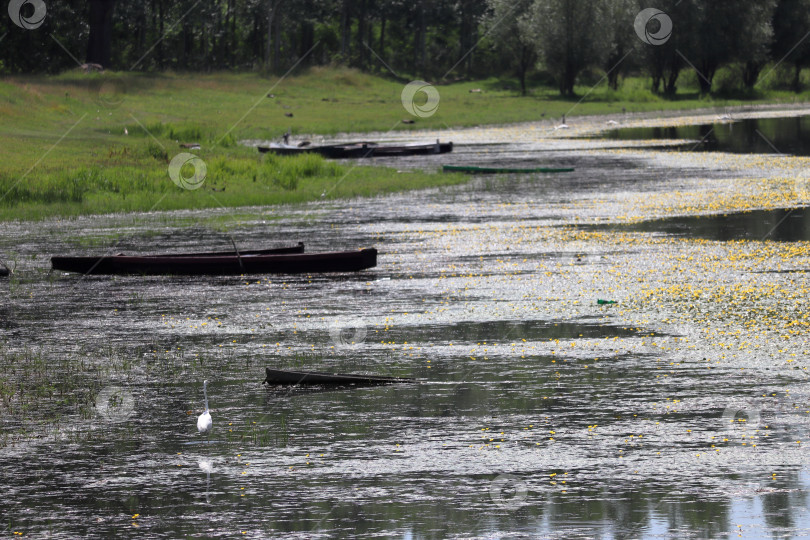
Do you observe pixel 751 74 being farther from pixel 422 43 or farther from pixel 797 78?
pixel 422 43

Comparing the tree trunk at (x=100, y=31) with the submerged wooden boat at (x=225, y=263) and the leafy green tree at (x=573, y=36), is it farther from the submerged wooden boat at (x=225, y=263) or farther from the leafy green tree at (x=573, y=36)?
the submerged wooden boat at (x=225, y=263)

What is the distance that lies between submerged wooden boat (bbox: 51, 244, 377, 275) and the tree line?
233 ft

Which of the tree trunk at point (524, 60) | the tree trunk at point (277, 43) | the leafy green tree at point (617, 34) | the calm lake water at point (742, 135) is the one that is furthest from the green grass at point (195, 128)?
the calm lake water at point (742, 135)

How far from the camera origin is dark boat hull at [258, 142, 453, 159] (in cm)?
5956

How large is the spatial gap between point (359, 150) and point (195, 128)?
26.8ft

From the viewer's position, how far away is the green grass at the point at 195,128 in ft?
148

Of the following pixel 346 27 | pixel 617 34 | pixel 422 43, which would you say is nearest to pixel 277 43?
pixel 346 27

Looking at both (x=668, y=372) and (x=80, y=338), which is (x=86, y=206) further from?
(x=668, y=372)

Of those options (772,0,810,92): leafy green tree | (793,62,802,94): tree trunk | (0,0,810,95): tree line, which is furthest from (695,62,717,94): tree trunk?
(793,62,802,94): tree trunk

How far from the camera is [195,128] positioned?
62688mm

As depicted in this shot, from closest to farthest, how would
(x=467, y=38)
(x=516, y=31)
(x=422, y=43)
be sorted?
(x=516, y=31)
(x=422, y=43)
(x=467, y=38)

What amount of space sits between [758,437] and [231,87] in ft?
275

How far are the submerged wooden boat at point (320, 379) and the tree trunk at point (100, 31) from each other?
267ft

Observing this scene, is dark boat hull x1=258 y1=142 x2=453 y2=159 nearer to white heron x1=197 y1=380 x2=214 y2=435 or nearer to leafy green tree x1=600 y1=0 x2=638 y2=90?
white heron x1=197 y1=380 x2=214 y2=435
